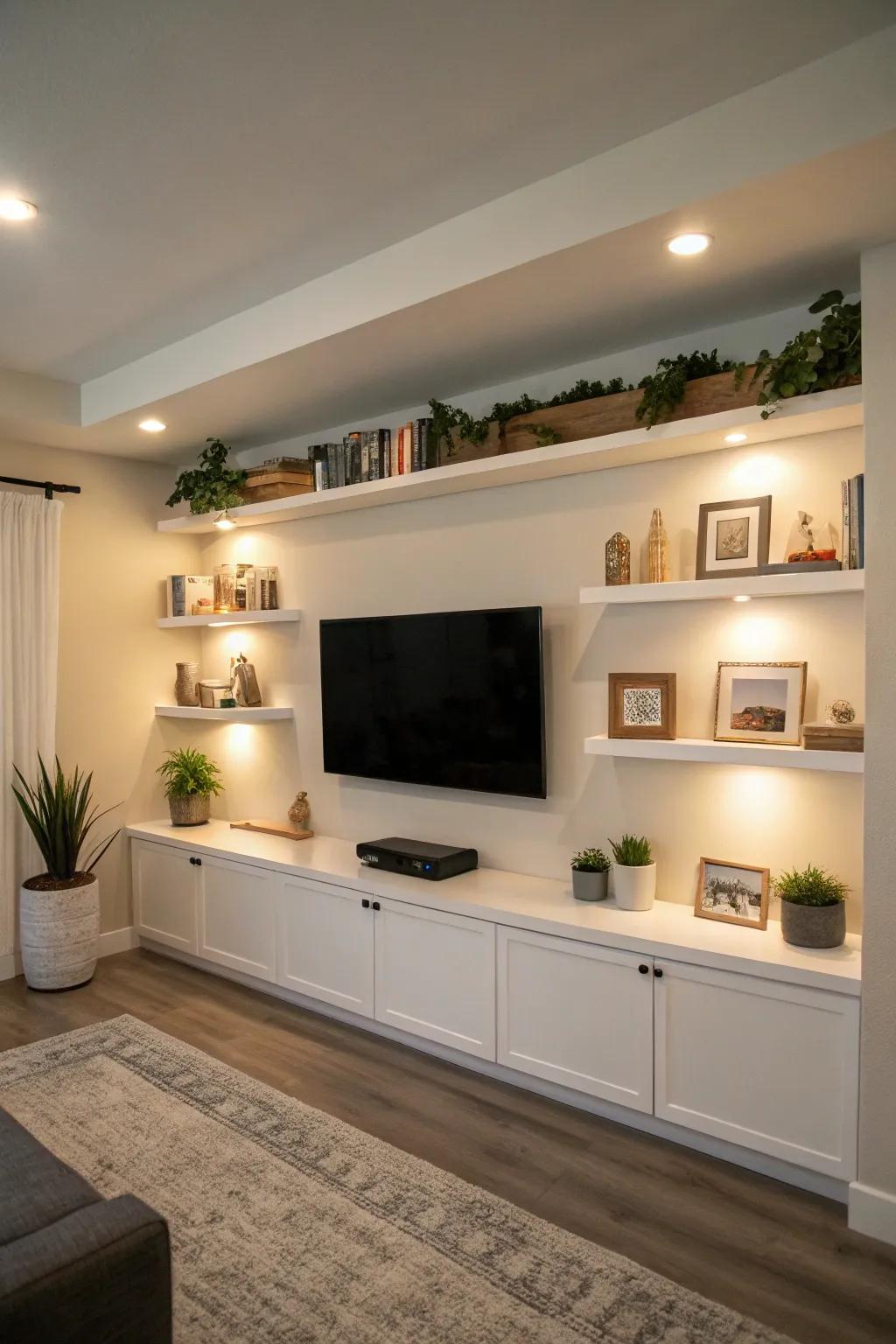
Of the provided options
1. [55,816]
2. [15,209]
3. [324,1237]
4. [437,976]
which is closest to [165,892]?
[55,816]

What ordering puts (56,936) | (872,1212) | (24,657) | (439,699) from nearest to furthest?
1. (872,1212)
2. (439,699)
3. (56,936)
4. (24,657)

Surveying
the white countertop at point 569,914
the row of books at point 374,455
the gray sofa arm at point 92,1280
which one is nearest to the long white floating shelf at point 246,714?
the white countertop at point 569,914

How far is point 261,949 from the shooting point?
404 cm

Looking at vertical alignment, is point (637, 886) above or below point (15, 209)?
below

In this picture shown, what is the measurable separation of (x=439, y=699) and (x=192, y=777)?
1708mm

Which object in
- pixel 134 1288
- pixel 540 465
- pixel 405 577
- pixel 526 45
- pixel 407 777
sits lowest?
pixel 134 1288

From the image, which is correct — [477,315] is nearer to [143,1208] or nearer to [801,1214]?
[143,1208]

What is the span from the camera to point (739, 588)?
270 cm

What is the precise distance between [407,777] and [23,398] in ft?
7.84

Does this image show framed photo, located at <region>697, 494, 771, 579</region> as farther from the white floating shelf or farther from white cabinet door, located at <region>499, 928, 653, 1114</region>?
the white floating shelf

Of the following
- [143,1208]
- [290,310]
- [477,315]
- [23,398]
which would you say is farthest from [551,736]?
[23,398]

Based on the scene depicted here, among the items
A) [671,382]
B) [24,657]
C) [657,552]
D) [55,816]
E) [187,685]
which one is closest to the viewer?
[671,382]

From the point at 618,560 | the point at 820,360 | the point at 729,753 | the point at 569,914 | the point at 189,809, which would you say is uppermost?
the point at 820,360

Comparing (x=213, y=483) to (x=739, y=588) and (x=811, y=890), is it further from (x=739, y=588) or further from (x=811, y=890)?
(x=811, y=890)
